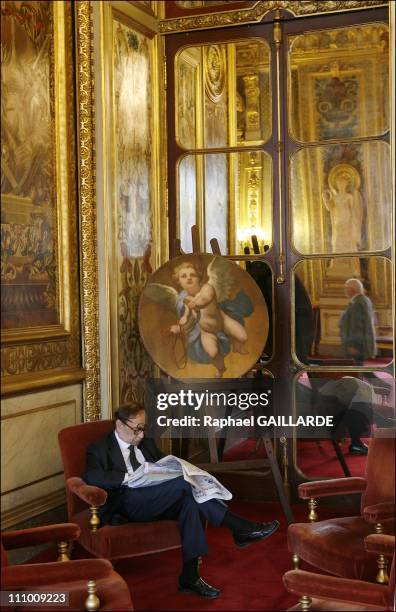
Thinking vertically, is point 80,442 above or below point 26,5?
below

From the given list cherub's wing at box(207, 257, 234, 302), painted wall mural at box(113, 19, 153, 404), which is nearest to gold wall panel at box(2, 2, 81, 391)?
painted wall mural at box(113, 19, 153, 404)

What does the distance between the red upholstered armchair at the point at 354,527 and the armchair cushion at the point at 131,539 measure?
0.61 metres

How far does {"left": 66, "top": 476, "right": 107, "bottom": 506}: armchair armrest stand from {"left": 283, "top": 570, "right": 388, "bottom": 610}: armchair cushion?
1459 millimetres

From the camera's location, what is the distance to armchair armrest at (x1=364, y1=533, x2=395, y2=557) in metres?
3.39

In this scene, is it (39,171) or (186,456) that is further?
(186,456)

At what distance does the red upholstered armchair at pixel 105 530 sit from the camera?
4.21m

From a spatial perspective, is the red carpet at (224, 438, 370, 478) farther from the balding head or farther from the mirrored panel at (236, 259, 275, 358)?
the balding head

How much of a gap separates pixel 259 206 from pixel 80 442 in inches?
79.8

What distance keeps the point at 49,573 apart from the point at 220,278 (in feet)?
7.53

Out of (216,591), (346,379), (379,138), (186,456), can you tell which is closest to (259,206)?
(379,138)

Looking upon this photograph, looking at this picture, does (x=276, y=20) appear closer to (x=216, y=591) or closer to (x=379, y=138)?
(x=379, y=138)

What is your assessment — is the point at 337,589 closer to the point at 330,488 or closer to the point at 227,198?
the point at 330,488

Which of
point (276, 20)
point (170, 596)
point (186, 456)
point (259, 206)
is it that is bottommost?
point (170, 596)

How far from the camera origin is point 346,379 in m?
5.56
